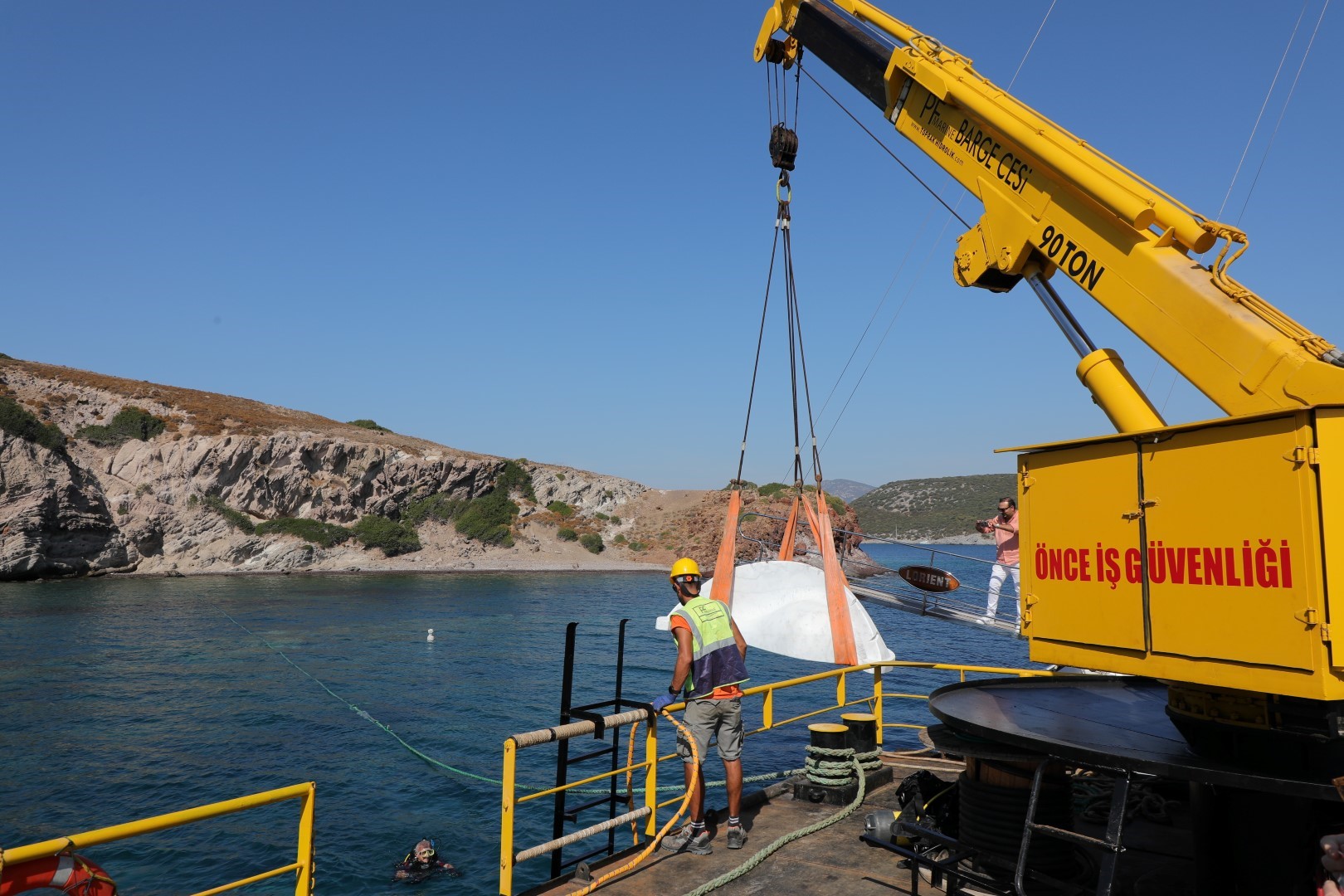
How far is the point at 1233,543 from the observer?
4.16 m

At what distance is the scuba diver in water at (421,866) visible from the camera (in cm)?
1266

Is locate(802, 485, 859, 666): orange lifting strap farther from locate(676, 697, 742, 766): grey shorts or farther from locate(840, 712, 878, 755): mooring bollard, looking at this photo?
locate(676, 697, 742, 766): grey shorts

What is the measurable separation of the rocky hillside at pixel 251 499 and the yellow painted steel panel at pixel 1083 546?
6239 centimetres

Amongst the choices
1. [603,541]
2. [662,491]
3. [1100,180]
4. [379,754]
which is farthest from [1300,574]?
[662,491]

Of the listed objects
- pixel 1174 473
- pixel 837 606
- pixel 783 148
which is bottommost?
pixel 837 606

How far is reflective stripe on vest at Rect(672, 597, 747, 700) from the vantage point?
6.86 m

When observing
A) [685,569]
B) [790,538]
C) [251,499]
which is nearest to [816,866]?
[685,569]

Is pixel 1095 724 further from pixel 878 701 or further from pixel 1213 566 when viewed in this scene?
pixel 878 701

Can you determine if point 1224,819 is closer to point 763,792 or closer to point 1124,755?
point 1124,755

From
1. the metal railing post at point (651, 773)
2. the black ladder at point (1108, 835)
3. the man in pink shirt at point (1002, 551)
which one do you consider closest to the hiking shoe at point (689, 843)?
the metal railing post at point (651, 773)

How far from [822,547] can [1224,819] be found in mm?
6979

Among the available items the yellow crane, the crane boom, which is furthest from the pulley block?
the yellow crane

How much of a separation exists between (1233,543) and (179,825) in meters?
5.43

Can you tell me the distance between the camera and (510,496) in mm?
99250
